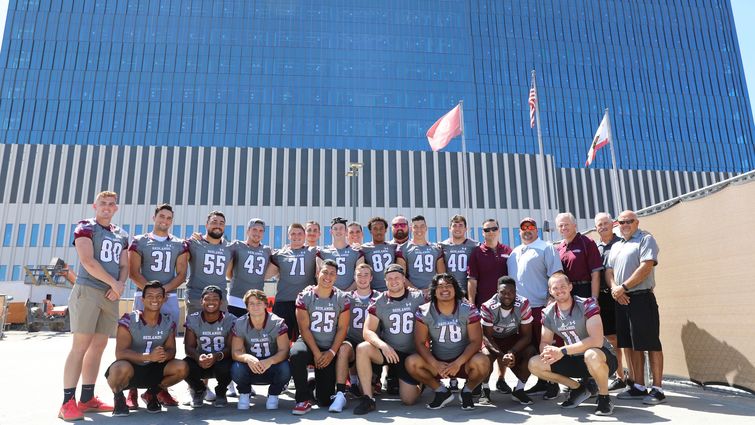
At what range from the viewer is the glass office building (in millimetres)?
40344

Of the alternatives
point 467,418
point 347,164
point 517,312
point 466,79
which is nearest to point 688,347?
point 517,312

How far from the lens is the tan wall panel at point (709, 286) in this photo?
5.52 meters

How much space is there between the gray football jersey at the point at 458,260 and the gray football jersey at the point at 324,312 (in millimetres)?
1698

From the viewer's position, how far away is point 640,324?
5.61 m

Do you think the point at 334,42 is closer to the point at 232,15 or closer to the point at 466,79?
the point at 232,15

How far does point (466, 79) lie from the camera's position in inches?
2064

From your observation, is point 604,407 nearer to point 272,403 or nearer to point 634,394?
point 634,394

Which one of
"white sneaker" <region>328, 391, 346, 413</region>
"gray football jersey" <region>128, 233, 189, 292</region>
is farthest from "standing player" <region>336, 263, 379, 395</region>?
"gray football jersey" <region>128, 233, 189, 292</region>

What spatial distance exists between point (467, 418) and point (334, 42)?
172 ft

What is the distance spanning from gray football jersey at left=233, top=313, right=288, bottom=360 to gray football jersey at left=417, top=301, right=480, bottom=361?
175 centimetres

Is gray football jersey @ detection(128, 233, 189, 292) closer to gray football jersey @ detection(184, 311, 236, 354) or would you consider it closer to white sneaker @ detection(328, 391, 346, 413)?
gray football jersey @ detection(184, 311, 236, 354)

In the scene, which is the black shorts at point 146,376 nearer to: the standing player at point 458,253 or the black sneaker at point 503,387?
the standing player at point 458,253

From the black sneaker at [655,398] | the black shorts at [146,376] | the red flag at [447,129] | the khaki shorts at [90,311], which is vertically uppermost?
the red flag at [447,129]

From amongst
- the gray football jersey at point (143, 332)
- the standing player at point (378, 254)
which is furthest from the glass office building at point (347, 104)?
the gray football jersey at point (143, 332)
